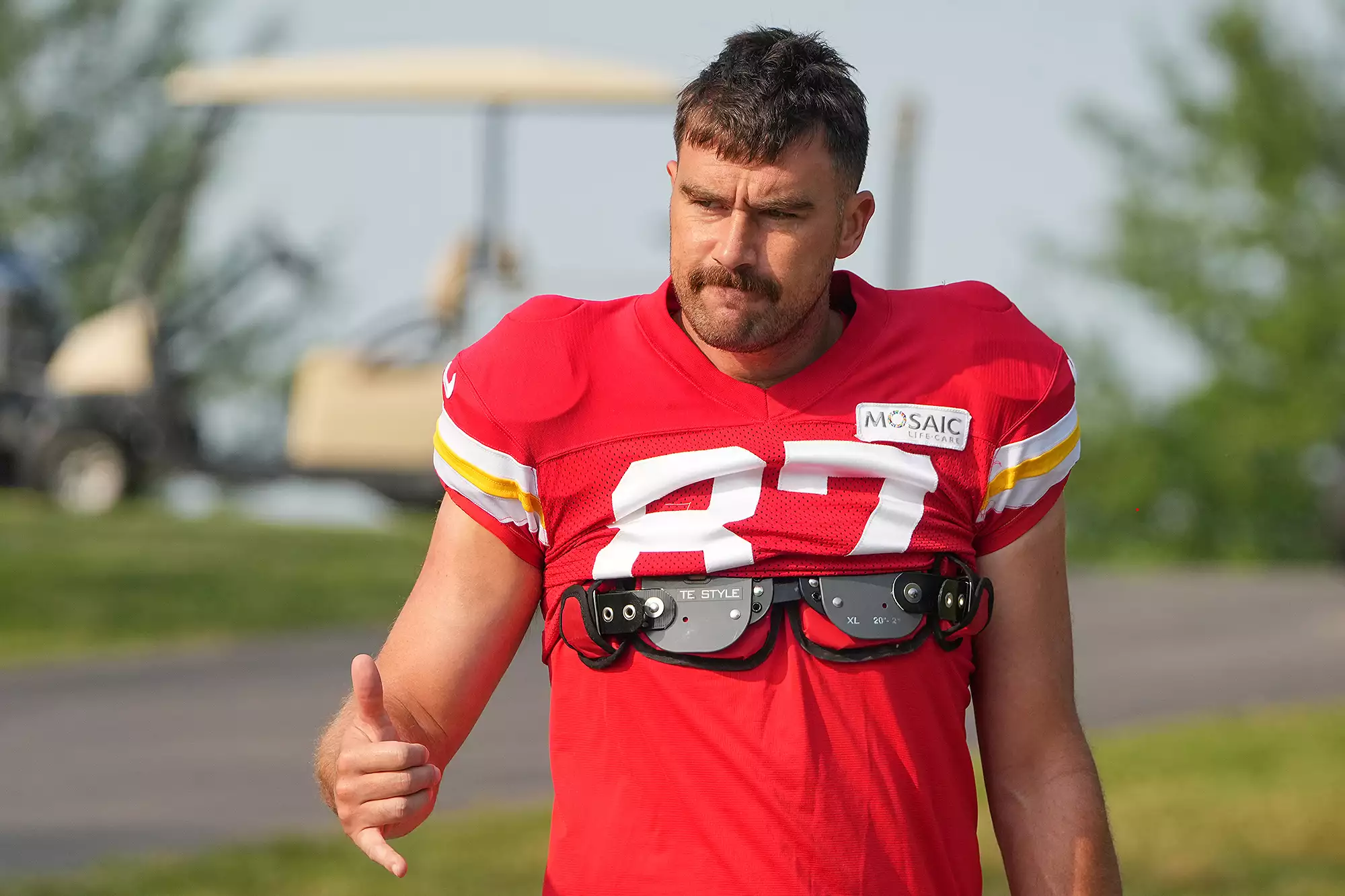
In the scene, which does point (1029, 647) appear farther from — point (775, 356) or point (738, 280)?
point (738, 280)

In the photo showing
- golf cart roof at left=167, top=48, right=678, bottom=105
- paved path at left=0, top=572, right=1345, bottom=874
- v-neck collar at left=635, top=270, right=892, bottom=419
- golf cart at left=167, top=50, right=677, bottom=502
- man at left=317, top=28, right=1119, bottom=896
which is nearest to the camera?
man at left=317, top=28, right=1119, bottom=896

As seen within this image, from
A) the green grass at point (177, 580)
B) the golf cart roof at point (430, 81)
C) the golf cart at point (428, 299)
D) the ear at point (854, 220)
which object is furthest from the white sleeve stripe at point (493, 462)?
the golf cart roof at point (430, 81)

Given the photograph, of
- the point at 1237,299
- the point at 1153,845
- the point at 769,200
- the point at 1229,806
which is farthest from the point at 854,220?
the point at 1237,299

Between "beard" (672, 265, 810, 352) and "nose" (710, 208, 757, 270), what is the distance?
16 millimetres

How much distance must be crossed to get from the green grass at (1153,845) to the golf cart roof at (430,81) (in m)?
8.85

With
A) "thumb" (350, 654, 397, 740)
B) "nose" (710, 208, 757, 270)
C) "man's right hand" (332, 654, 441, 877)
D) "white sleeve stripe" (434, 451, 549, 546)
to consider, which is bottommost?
"man's right hand" (332, 654, 441, 877)

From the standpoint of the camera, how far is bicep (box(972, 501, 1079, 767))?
2.73 m

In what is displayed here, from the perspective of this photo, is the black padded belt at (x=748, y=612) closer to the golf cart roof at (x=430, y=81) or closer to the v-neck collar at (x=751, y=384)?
the v-neck collar at (x=751, y=384)

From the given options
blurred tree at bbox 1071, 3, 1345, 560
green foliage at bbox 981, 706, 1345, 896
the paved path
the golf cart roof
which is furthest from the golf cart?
blurred tree at bbox 1071, 3, 1345, 560

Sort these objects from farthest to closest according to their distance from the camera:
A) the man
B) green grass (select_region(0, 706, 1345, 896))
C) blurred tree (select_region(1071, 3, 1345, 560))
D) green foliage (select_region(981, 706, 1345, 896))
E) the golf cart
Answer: blurred tree (select_region(1071, 3, 1345, 560)) → the golf cart → green foliage (select_region(981, 706, 1345, 896)) → green grass (select_region(0, 706, 1345, 896)) → the man

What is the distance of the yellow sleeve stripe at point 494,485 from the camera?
2.64 meters

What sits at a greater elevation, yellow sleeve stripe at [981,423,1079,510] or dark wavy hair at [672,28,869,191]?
dark wavy hair at [672,28,869,191]

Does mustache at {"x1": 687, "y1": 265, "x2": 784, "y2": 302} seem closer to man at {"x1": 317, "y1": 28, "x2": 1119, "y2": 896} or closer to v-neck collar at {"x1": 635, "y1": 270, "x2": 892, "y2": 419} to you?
man at {"x1": 317, "y1": 28, "x2": 1119, "y2": 896}

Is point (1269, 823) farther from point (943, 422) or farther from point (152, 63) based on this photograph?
point (152, 63)
